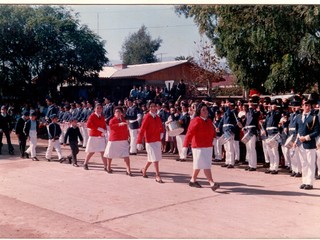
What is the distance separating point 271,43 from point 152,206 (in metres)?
10.1

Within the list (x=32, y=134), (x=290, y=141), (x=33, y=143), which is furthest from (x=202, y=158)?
(x=32, y=134)

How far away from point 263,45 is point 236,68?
3536mm

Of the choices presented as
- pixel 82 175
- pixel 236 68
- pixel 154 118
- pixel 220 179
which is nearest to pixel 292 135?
pixel 220 179

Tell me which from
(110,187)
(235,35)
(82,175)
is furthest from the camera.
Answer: (235,35)

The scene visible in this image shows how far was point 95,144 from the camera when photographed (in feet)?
39.7

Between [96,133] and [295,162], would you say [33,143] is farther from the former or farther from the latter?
[295,162]

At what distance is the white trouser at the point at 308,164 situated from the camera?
9391mm

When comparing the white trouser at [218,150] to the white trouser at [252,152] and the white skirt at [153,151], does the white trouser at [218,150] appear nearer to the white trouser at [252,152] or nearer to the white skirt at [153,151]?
the white trouser at [252,152]

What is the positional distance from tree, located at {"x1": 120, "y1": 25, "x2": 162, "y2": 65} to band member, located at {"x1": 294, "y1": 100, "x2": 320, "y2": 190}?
143ft

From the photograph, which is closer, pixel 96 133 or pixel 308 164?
pixel 308 164

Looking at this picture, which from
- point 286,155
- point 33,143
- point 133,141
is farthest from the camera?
point 133,141

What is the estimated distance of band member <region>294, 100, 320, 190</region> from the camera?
942 cm

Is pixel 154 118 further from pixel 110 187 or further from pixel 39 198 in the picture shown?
pixel 39 198

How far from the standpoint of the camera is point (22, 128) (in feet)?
50.5
